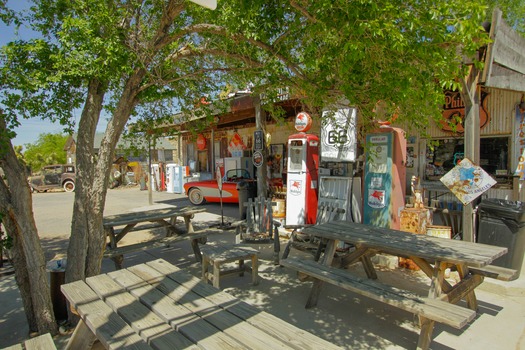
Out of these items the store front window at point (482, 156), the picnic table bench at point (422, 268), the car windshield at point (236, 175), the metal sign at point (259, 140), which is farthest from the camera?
the car windshield at point (236, 175)

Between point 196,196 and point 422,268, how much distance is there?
964 cm

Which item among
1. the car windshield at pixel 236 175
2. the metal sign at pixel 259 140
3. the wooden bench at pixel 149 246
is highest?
the metal sign at pixel 259 140

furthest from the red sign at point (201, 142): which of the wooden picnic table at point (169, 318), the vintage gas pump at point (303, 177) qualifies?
the wooden picnic table at point (169, 318)

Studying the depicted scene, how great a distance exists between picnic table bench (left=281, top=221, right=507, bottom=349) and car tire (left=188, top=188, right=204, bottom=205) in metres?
8.19

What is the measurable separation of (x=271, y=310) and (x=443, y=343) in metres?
1.73

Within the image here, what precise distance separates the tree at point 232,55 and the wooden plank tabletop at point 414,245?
1.38 m

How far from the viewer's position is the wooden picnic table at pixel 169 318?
192 cm

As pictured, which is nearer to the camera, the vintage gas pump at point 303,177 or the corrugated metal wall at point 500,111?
the corrugated metal wall at point 500,111

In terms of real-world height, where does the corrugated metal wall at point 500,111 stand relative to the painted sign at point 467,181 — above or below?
above

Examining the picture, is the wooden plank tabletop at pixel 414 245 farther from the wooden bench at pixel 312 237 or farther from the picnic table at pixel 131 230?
the picnic table at pixel 131 230

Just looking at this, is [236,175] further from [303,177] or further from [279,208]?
[303,177]

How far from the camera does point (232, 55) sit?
4355 mm

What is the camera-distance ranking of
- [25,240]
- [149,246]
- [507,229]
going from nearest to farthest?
[25,240], [507,229], [149,246]

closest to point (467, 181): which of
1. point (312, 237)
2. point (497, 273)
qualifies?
point (497, 273)
